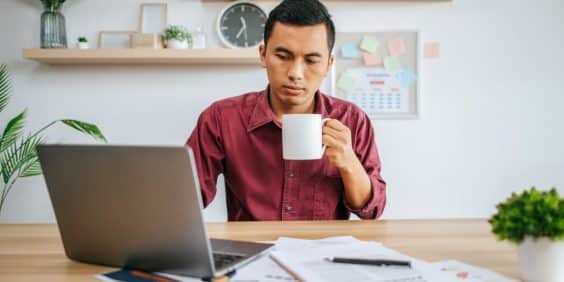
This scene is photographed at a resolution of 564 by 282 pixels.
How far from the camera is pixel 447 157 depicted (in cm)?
235

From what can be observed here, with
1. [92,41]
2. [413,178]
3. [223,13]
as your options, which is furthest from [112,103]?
[413,178]

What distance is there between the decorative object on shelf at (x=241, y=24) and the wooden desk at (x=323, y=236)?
1368 mm

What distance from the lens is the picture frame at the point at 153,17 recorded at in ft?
7.44

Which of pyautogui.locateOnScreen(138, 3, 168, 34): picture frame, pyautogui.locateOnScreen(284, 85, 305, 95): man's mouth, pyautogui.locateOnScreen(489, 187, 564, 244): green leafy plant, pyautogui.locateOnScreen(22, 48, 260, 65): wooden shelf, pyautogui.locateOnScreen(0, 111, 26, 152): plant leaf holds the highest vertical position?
pyautogui.locateOnScreen(138, 3, 168, 34): picture frame

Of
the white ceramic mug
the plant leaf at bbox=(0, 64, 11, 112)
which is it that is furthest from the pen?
the plant leaf at bbox=(0, 64, 11, 112)

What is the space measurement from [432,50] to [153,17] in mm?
1443

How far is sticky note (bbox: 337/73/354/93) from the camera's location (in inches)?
91.3

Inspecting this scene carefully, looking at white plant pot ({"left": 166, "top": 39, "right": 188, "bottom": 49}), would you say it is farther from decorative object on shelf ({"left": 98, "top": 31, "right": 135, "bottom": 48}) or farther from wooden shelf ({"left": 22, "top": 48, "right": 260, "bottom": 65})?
decorative object on shelf ({"left": 98, "top": 31, "right": 135, "bottom": 48})

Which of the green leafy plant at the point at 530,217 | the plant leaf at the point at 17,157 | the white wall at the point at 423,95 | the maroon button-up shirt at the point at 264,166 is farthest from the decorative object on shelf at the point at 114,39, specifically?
the green leafy plant at the point at 530,217

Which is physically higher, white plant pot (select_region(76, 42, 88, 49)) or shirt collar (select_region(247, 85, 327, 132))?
white plant pot (select_region(76, 42, 88, 49))

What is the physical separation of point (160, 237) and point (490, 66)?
2172 millimetres

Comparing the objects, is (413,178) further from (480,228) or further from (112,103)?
(112,103)

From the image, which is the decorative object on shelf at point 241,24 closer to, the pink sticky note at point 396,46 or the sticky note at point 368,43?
the sticky note at point 368,43

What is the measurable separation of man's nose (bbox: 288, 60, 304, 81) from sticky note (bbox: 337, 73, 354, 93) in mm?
1080
